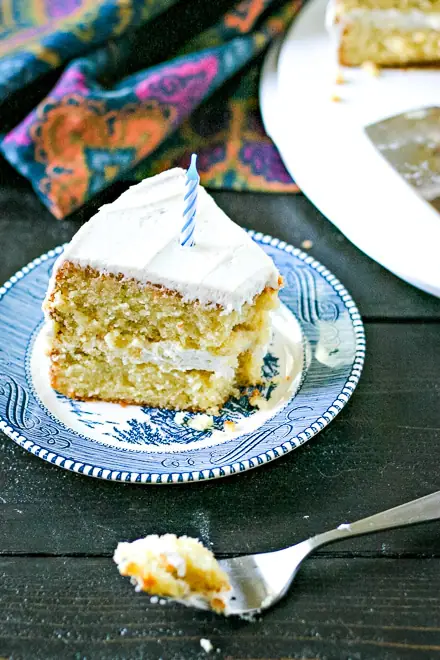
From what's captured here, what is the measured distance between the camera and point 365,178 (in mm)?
2672

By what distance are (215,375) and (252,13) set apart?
174 centimetres

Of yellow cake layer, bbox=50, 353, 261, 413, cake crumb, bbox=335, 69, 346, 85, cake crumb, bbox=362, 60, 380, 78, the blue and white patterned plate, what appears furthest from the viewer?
→ cake crumb, bbox=362, 60, 380, 78

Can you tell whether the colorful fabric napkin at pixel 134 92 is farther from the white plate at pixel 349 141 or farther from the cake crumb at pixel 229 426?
the cake crumb at pixel 229 426

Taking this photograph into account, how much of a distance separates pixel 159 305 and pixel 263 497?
0.50 m

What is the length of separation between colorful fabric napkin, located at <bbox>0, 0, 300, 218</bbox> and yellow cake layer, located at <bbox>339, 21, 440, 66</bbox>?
284 millimetres

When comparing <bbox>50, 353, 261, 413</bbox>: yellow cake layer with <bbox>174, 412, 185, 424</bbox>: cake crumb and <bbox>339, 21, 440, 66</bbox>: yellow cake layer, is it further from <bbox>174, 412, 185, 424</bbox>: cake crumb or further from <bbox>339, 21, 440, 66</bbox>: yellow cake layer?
<bbox>339, 21, 440, 66</bbox>: yellow cake layer

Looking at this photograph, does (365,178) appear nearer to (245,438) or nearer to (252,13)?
(252,13)

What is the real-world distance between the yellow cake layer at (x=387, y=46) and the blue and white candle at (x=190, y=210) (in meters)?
1.61

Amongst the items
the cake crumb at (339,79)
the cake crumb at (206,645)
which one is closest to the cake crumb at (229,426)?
the cake crumb at (206,645)

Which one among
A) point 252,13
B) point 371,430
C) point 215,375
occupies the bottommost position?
point 371,430

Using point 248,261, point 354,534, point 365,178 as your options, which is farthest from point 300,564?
point 365,178

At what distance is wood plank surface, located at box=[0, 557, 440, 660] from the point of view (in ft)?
5.04

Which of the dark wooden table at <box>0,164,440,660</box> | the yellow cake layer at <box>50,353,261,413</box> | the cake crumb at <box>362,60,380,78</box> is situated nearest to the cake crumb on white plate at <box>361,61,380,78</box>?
the cake crumb at <box>362,60,380,78</box>

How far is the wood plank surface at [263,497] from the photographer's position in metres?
1.74
